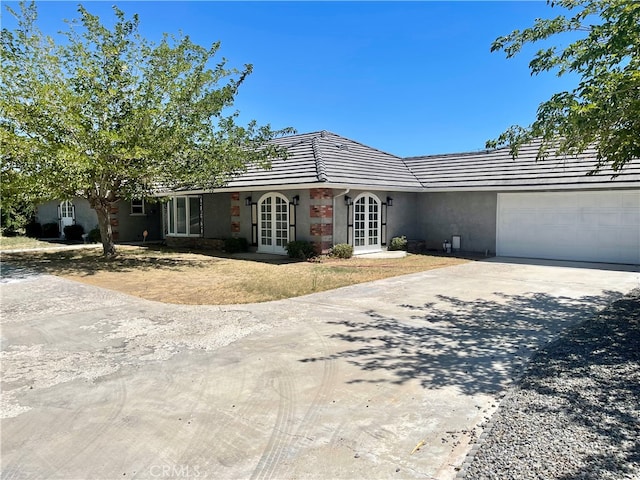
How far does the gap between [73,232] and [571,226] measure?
2500 centimetres

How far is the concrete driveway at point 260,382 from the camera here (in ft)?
10.7

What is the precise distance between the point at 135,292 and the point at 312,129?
13.5m

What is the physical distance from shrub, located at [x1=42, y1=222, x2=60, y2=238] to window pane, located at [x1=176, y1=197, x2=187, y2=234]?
36.7ft

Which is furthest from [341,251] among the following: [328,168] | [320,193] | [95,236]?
[95,236]

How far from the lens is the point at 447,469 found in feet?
10.1

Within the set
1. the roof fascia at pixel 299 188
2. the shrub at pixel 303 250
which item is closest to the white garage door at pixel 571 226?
the roof fascia at pixel 299 188

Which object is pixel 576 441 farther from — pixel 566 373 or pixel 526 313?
pixel 526 313

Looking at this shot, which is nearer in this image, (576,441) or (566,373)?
(576,441)

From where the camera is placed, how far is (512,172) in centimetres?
1742

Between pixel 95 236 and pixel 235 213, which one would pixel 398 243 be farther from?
pixel 95 236

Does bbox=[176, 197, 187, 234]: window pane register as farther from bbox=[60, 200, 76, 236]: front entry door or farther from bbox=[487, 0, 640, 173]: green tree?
bbox=[487, 0, 640, 173]: green tree

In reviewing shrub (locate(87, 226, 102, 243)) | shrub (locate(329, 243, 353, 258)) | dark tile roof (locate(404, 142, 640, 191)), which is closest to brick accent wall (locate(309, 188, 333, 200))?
shrub (locate(329, 243, 353, 258))

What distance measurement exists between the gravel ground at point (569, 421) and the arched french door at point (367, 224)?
11.8 m

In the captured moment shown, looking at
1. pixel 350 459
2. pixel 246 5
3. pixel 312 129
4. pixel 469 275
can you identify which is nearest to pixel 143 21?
pixel 246 5
